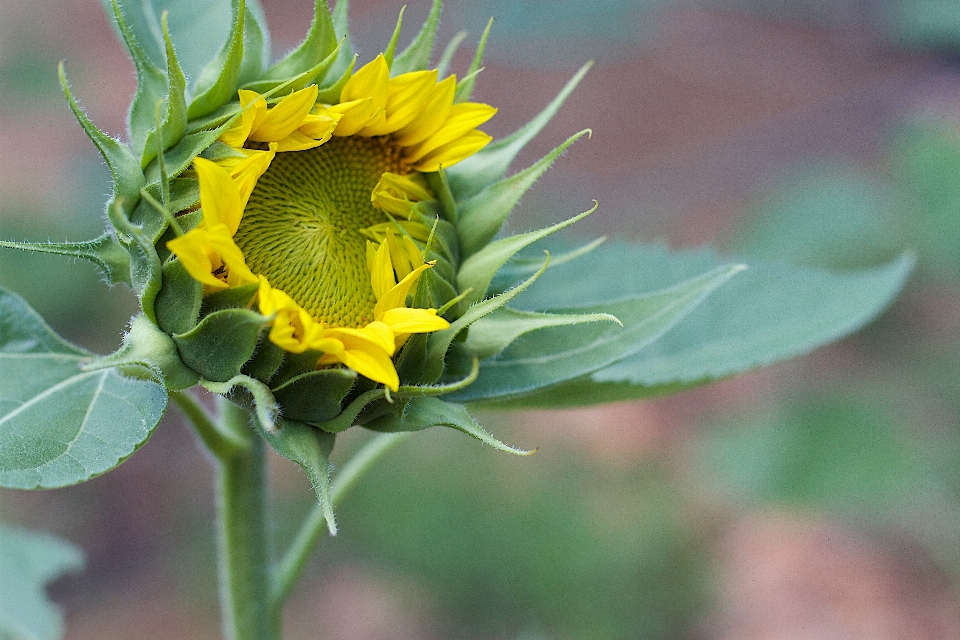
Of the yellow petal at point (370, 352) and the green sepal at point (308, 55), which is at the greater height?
the green sepal at point (308, 55)

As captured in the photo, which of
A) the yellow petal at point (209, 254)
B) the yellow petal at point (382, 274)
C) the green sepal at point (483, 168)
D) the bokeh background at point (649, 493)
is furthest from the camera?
the bokeh background at point (649, 493)

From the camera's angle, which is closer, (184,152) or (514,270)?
(184,152)

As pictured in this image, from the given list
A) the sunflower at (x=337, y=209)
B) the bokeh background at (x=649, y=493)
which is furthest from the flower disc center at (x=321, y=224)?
the bokeh background at (x=649, y=493)

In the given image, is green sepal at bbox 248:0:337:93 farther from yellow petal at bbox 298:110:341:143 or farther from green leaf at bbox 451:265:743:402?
green leaf at bbox 451:265:743:402

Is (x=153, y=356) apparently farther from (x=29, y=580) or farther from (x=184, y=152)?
(x=29, y=580)

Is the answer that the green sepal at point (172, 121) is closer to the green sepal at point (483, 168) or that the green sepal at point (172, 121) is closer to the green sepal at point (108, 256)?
the green sepal at point (108, 256)

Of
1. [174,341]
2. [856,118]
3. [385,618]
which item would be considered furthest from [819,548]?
[856,118]

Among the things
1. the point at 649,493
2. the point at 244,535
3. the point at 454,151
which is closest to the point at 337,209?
the point at 454,151
